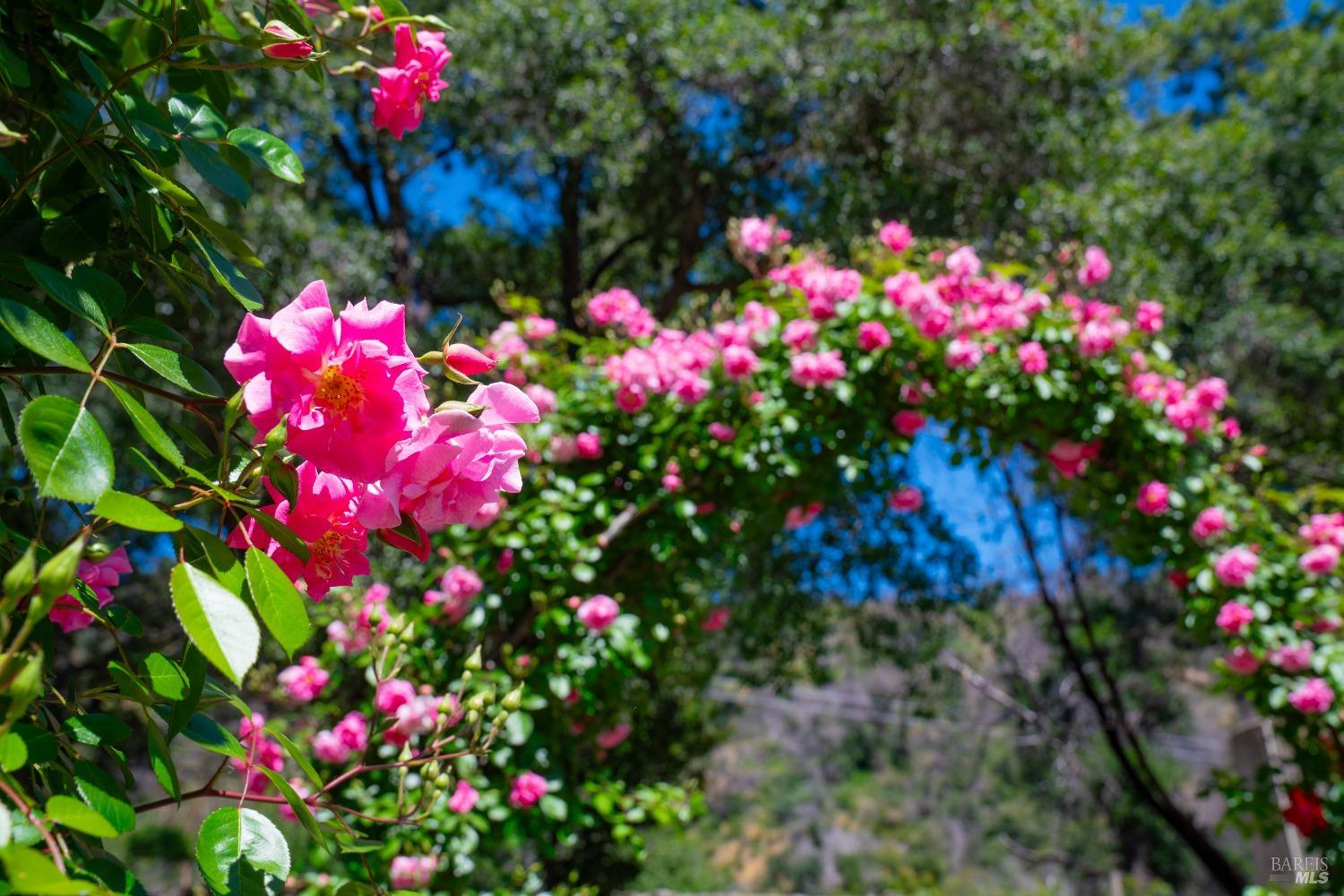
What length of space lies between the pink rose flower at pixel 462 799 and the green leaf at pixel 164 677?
1.42m

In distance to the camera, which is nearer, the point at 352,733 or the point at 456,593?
the point at 352,733

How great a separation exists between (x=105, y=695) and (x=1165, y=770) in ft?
30.2

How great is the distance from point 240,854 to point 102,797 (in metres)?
0.08

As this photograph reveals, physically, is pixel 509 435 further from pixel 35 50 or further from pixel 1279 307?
pixel 1279 307

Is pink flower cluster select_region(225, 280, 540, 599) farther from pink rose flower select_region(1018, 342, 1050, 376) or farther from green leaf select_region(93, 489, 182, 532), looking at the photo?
pink rose flower select_region(1018, 342, 1050, 376)

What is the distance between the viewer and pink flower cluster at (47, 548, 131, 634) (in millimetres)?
617

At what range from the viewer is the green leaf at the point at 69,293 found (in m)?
0.55

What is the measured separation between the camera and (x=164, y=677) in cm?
55

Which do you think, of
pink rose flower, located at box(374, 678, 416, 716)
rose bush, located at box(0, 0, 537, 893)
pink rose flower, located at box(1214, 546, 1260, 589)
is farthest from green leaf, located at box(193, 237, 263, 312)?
pink rose flower, located at box(1214, 546, 1260, 589)

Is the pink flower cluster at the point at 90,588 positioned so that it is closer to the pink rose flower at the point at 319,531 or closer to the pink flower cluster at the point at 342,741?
the pink rose flower at the point at 319,531

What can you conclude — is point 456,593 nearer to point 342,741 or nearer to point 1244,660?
point 342,741

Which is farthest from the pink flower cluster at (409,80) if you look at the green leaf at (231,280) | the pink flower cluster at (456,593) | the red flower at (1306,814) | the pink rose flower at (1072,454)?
the red flower at (1306,814)

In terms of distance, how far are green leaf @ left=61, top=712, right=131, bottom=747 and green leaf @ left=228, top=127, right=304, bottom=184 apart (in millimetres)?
459

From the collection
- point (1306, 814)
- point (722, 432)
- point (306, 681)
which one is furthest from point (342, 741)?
Answer: point (1306, 814)
